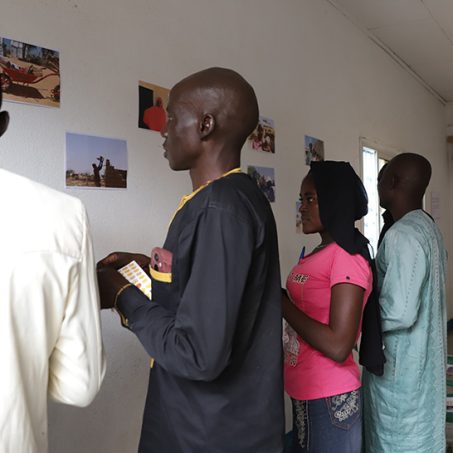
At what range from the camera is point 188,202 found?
0.93 m

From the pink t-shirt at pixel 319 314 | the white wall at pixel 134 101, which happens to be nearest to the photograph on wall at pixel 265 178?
the white wall at pixel 134 101

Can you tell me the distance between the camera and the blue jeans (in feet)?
4.65

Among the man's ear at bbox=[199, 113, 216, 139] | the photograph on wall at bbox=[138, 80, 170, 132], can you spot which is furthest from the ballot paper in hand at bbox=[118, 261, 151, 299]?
the photograph on wall at bbox=[138, 80, 170, 132]

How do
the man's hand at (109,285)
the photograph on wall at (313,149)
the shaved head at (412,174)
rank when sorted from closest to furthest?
the man's hand at (109,285)
the shaved head at (412,174)
the photograph on wall at (313,149)

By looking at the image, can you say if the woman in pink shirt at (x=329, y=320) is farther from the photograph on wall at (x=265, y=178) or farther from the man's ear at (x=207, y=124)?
the photograph on wall at (x=265, y=178)

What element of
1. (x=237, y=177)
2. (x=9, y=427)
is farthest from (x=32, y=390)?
(x=237, y=177)

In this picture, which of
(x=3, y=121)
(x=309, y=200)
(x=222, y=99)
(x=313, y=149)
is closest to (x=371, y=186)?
(x=313, y=149)

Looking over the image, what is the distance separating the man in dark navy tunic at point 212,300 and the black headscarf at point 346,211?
0.57m

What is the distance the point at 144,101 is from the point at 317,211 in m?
0.74

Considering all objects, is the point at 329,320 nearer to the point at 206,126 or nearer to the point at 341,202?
the point at 341,202

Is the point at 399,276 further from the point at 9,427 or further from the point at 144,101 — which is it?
the point at 9,427

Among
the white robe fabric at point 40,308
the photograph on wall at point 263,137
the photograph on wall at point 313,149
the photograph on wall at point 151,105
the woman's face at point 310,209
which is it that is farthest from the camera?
the photograph on wall at point 313,149

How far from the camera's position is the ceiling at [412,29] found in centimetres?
336

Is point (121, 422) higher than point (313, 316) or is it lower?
lower
